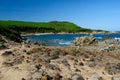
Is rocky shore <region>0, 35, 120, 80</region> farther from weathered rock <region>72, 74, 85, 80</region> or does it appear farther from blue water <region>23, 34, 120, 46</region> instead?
blue water <region>23, 34, 120, 46</region>

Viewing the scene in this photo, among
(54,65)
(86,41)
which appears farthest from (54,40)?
(54,65)

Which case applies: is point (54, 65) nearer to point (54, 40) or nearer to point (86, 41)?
point (86, 41)

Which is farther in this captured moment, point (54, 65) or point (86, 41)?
point (86, 41)

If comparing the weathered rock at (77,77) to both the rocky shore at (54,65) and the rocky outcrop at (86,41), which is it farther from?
the rocky outcrop at (86,41)

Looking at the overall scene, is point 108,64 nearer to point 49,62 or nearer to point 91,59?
point 91,59

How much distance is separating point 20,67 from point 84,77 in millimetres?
4928

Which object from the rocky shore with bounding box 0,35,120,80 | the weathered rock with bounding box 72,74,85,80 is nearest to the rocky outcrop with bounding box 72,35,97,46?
the rocky shore with bounding box 0,35,120,80

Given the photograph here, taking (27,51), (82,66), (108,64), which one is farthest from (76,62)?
(27,51)

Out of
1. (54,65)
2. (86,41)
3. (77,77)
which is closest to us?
(77,77)

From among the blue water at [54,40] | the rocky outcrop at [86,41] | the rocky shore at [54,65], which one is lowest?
the blue water at [54,40]

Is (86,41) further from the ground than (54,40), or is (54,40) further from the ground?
(86,41)

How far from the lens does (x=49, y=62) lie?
24.5 metres

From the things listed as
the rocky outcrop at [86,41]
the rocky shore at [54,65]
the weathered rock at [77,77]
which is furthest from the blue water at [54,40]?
the weathered rock at [77,77]

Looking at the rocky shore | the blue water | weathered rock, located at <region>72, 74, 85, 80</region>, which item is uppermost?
the rocky shore
